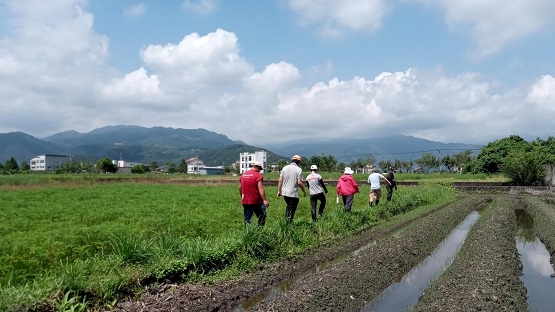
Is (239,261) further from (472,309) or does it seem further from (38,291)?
(472,309)

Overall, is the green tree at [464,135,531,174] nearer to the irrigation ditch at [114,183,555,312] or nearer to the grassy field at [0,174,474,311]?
the grassy field at [0,174,474,311]

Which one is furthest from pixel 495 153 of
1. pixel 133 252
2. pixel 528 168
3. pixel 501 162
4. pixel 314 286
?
pixel 133 252

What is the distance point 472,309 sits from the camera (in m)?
5.64

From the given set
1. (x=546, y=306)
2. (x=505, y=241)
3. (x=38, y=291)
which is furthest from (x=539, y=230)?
(x=38, y=291)

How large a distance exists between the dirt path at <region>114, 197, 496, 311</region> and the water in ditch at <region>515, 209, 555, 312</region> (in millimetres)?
2130

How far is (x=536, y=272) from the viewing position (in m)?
8.77

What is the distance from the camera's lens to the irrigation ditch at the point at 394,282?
619 centimetres

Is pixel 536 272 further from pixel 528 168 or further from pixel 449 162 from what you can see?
pixel 449 162

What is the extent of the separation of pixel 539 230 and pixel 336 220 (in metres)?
6.67

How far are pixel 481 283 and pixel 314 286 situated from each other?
2.54 m

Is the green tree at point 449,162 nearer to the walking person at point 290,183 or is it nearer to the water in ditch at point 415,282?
the water in ditch at point 415,282

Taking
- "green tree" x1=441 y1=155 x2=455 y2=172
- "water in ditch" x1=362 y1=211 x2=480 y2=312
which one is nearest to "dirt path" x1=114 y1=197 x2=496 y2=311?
"water in ditch" x1=362 y1=211 x2=480 y2=312

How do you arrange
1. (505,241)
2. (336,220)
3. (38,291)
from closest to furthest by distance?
(38,291) < (505,241) < (336,220)

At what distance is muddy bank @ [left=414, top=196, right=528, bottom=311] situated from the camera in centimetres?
591
